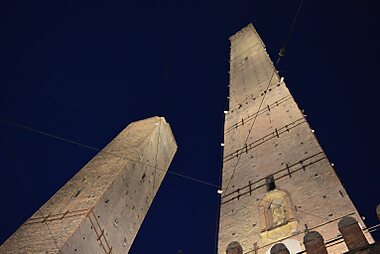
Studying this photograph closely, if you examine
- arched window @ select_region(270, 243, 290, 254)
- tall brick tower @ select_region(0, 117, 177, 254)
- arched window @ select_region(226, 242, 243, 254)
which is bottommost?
arched window @ select_region(270, 243, 290, 254)

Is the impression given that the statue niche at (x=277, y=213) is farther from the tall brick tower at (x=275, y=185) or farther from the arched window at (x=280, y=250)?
the arched window at (x=280, y=250)

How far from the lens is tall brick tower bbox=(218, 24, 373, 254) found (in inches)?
241

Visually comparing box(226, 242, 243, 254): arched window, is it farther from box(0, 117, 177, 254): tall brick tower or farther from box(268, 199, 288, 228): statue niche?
box(0, 117, 177, 254): tall brick tower

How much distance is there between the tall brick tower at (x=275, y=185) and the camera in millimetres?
6109

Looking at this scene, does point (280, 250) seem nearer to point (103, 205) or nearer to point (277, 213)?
point (277, 213)

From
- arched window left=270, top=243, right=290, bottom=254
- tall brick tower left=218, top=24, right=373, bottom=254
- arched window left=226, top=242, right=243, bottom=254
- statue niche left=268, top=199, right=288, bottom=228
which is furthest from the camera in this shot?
statue niche left=268, top=199, right=288, bottom=228

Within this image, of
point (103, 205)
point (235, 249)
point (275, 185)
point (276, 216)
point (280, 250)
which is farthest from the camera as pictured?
point (103, 205)

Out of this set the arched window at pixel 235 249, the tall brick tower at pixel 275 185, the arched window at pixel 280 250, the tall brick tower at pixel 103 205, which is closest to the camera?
the arched window at pixel 280 250

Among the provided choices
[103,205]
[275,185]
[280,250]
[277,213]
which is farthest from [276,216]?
[103,205]

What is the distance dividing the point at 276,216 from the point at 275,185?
1.08 m

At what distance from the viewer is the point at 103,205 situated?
375 inches

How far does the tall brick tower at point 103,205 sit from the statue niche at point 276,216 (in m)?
3.88

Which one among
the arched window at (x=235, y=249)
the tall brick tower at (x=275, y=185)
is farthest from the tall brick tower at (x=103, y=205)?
the arched window at (x=235, y=249)

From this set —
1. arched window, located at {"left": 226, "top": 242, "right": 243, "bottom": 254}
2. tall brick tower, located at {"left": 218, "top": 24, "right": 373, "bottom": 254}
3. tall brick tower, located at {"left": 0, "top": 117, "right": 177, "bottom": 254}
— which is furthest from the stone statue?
tall brick tower, located at {"left": 0, "top": 117, "right": 177, "bottom": 254}
